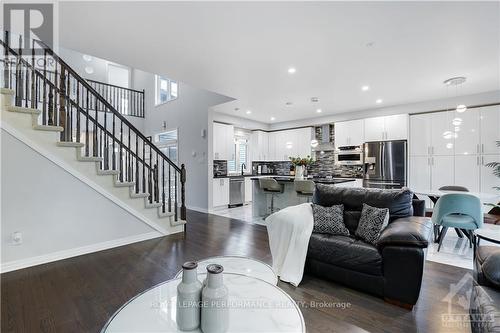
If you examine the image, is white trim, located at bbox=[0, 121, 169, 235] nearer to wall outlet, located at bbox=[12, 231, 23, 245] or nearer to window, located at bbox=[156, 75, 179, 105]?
wall outlet, located at bbox=[12, 231, 23, 245]

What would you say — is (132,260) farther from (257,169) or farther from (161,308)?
(257,169)

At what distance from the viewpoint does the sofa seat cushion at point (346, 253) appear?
217cm

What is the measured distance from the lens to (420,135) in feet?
17.9

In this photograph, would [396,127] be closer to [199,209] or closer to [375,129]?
[375,129]

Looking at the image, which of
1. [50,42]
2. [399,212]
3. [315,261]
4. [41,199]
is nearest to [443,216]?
[399,212]

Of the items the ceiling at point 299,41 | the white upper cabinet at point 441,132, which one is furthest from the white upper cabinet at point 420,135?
the ceiling at point 299,41

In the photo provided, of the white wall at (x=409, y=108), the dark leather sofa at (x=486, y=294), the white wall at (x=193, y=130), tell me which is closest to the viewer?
the dark leather sofa at (x=486, y=294)

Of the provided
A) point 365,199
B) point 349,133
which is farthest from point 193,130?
point 365,199

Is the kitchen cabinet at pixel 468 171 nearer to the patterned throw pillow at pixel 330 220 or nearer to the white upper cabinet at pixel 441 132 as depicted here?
the white upper cabinet at pixel 441 132

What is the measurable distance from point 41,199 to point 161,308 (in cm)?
272

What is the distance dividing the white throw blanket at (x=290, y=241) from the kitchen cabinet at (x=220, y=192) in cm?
369

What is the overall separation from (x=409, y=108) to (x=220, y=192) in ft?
16.4

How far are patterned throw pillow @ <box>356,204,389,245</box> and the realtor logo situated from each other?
377 centimetres

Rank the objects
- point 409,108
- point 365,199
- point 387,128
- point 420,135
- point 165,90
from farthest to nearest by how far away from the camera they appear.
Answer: point 165,90
point 387,128
point 409,108
point 420,135
point 365,199
